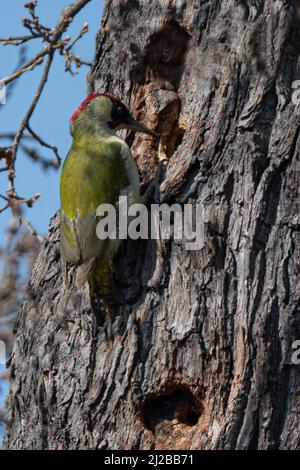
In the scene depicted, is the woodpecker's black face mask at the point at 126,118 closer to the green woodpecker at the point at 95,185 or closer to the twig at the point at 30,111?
the green woodpecker at the point at 95,185

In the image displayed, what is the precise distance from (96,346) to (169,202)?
81cm

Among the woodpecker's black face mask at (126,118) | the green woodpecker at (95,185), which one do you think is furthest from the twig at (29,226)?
the woodpecker's black face mask at (126,118)

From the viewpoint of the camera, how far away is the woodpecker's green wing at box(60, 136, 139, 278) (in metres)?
4.93

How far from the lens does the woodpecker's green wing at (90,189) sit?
4.93 metres

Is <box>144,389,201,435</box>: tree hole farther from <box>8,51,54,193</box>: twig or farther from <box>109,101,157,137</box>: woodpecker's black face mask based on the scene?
<box>8,51,54,193</box>: twig

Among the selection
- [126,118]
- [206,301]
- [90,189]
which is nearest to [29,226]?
[90,189]

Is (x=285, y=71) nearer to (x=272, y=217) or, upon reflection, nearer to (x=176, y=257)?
(x=272, y=217)

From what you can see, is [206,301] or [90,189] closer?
[206,301]

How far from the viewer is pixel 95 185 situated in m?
5.22

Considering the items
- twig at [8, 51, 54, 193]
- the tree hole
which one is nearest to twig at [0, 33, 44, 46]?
twig at [8, 51, 54, 193]

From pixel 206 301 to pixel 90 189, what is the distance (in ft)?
3.67

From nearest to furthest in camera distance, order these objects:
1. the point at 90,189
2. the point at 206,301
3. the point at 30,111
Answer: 1. the point at 206,301
2. the point at 90,189
3. the point at 30,111

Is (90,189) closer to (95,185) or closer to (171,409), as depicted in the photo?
(95,185)
